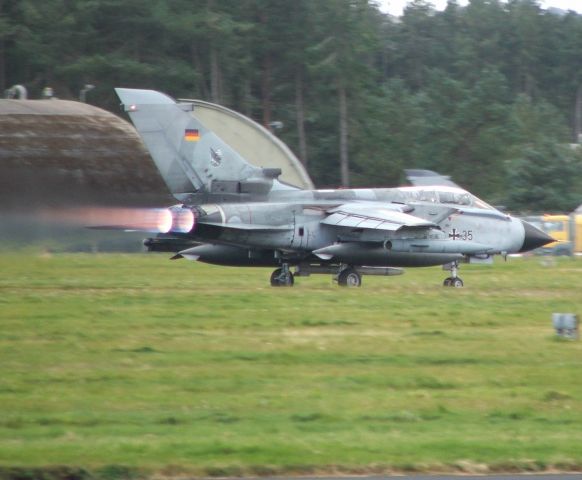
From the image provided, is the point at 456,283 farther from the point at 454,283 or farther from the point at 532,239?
the point at 532,239

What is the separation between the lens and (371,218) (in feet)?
84.9

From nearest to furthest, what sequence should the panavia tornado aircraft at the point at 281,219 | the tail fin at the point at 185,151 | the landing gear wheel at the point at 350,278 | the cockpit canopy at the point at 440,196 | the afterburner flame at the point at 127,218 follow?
the afterburner flame at the point at 127,218 → the panavia tornado aircraft at the point at 281,219 → the tail fin at the point at 185,151 → the landing gear wheel at the point at 350,278 → the cockpit canopy at the point at 440,196

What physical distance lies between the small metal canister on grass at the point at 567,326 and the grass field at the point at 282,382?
10.9 inches

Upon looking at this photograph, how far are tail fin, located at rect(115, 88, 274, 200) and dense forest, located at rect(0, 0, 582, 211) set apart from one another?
32933 millimetres

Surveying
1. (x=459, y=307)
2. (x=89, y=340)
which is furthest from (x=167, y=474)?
(x=459, y=307)

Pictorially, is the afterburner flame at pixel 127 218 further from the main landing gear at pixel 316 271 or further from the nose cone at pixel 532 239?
the nose cone at pixel 532 239

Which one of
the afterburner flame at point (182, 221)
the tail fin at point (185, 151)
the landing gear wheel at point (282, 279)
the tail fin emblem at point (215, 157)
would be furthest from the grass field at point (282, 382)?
the tail fin emblem at point (215, 157)

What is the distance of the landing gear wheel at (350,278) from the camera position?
2688 centimetres

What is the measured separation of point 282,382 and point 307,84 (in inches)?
2285

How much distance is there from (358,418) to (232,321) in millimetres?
7458

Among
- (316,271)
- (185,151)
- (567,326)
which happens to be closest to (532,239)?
(316,271)

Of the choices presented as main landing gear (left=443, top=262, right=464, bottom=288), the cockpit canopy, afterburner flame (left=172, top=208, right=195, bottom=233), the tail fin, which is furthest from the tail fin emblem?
main landing gear (left=443, top=262, right=464, bottom=288)

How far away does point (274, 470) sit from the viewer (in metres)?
9.65

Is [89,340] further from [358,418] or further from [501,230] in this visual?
[501,230]
